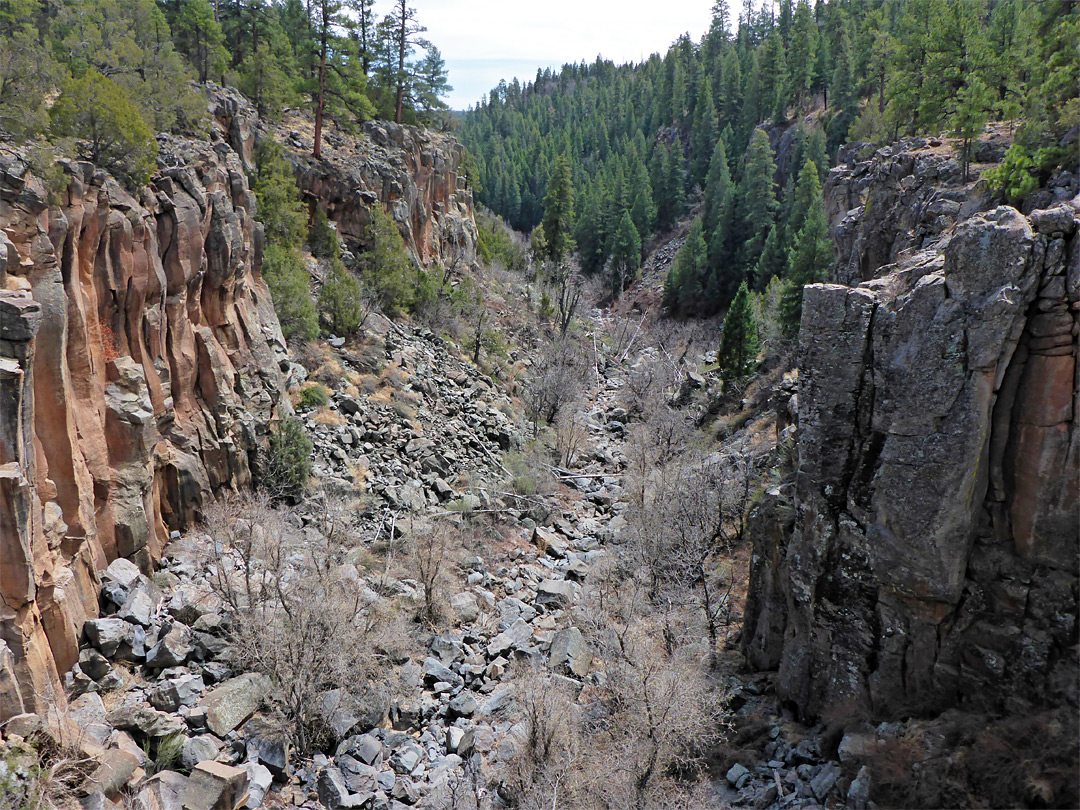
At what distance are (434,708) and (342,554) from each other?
A: 6023mm

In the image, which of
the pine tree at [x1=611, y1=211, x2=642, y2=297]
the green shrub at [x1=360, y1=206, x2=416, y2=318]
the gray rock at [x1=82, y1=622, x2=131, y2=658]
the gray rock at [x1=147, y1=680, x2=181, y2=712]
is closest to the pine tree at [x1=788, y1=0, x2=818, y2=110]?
the pine tree at [x1=611, y1=211, x2=642, y2=297]

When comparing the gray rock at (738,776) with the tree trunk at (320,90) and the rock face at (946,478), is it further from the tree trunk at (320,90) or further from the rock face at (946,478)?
the tree trunk at (320,90)

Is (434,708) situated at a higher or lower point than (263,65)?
lower

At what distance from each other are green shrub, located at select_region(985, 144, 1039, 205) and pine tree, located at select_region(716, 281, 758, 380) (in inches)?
822

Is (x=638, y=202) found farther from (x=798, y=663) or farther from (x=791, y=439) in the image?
(x=798, y=663)

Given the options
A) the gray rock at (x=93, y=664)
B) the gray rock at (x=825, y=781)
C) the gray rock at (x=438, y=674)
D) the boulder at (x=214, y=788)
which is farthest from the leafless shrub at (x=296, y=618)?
the gray rock at (x=825, y=781)

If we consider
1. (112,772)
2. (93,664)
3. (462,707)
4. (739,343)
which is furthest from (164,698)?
(739,343)

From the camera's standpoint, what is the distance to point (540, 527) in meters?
27.3

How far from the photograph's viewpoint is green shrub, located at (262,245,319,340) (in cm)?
2817

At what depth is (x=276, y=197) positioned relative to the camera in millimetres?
31266

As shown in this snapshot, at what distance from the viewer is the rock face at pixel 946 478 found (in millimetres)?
10992

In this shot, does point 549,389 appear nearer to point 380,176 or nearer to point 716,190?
point 380,176

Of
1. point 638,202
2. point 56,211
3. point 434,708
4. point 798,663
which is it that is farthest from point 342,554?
point 638,202

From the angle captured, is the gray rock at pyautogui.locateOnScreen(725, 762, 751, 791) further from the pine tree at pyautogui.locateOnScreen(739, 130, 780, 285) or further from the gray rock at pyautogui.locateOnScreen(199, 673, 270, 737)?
the pine tree at pyautogui.locateOnScreen(739, 130, 780, 285)
